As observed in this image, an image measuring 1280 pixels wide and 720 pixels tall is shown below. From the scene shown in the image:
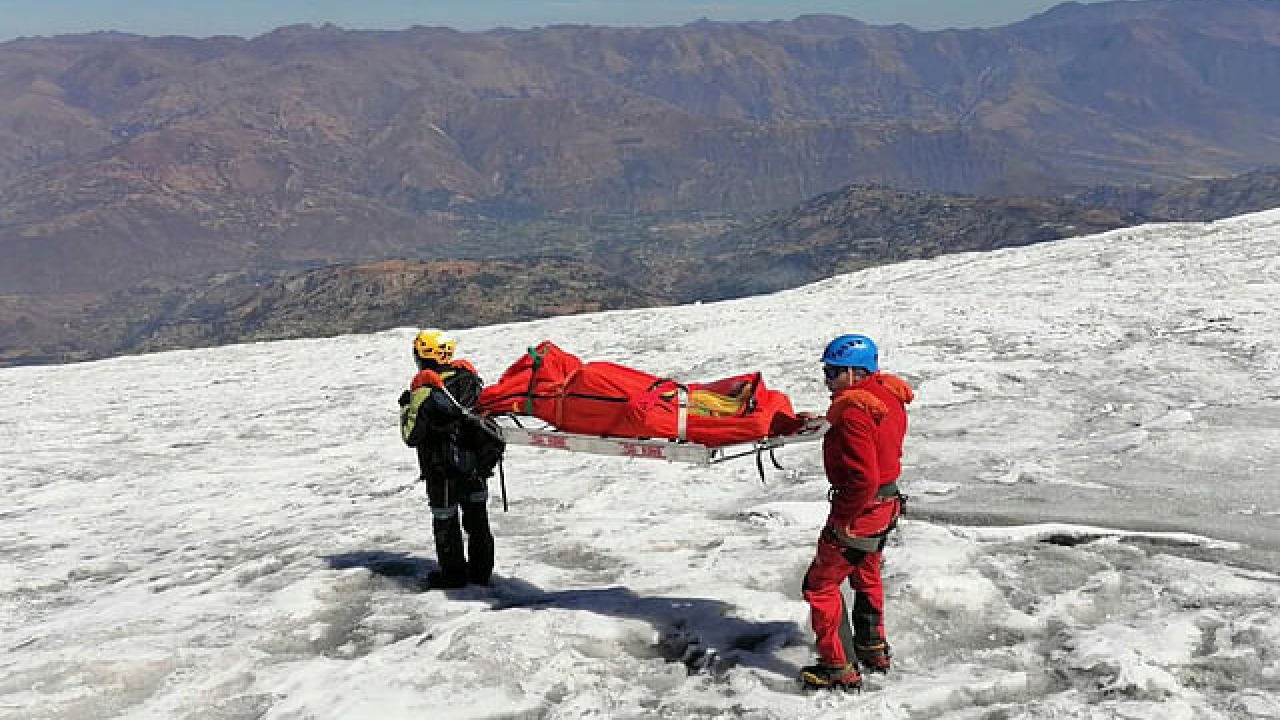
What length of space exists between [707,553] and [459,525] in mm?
2720

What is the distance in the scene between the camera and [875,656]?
275 inches

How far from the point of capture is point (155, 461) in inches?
688

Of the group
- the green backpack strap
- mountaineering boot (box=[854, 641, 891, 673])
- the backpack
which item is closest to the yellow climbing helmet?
the backpack

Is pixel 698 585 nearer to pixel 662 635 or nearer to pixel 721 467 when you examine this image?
pixel 662 635

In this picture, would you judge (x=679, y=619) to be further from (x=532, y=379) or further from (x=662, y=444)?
(x=532, y=379)

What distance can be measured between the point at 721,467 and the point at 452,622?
631cm

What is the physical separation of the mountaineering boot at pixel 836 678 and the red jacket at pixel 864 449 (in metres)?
1.02

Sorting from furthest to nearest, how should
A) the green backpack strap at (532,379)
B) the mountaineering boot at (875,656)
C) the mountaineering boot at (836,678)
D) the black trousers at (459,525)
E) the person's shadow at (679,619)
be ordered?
1. the black trousers at (459,525)
2. the green backpack strap at (532,379)
3. the person's shadow at (679,619)
4. the mountaineering boot at (875,656)
5. the mountaineering boot at (836,678)

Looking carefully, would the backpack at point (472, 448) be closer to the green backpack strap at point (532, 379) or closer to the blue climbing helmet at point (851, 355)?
the green backpack strap at point (532, 379)

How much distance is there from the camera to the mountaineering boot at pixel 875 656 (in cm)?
697

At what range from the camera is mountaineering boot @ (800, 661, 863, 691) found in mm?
6703

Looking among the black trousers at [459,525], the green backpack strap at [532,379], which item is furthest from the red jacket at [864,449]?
the black trousers at [459,525]

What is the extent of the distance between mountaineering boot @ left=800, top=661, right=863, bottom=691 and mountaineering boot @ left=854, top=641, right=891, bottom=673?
26cm

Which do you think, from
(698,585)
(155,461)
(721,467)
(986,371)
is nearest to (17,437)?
(155,461)
